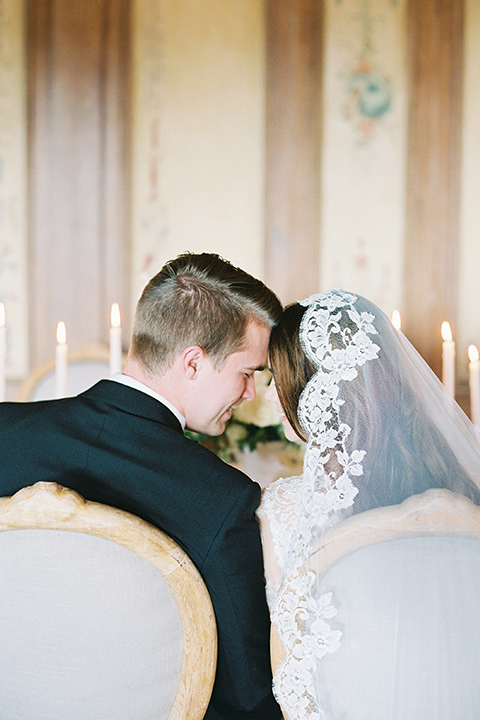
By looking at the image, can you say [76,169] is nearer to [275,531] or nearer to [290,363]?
[290,363]

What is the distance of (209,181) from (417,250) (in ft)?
4.25

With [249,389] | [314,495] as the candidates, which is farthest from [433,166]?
[314,495]

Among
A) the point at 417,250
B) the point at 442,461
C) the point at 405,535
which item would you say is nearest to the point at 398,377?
the point at 442,461

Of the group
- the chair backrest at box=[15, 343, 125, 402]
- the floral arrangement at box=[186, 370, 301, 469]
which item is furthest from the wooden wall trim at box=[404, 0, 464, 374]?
the floral arrangement at box=[186, 370, 301, 469]

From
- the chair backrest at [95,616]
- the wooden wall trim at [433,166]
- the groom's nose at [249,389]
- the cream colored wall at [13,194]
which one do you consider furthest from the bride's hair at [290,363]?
the cream colored wall at [13,194]

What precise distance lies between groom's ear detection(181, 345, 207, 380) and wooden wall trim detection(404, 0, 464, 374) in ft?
8.17

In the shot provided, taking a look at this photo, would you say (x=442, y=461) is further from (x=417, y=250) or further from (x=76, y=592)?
(x=417, y=250)

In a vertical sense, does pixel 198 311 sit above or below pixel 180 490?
above

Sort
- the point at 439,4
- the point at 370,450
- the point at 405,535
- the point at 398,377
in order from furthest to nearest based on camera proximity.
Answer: the point at 439,4
the point at 398,377
the point at 370,450
the point at 405,535

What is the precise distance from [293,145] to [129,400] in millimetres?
A: 2933

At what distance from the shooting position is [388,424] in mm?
1512

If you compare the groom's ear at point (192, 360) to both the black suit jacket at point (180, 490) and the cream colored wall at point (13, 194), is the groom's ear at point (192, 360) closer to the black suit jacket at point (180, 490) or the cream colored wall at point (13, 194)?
the black suit jacket at point (180, 490)

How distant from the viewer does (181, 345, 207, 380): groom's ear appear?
67.6 inches

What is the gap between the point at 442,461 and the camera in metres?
1.49
